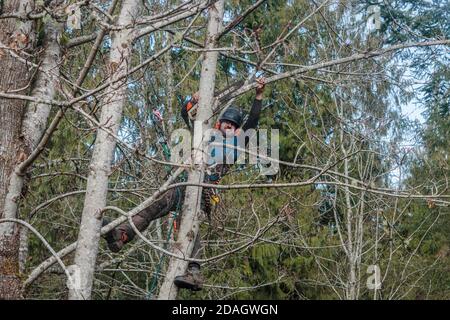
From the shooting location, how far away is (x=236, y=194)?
46.9 ft

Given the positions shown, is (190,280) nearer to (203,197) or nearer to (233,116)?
(203,197)

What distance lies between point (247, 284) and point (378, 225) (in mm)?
3318

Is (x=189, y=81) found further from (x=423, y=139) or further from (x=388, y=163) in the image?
(x=423, y=139)

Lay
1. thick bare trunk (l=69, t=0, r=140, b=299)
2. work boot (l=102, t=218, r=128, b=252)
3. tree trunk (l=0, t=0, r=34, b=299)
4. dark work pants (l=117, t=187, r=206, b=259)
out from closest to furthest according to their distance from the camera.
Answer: thick bare trunk (l=69, t=0, r=140, b=299) → tree trunk (l=0, t=0, r=34, b=299) → work boot (l=102, t=218, r=128, b=252) → dark work pants (l=117, t=187, r=206, b=259)

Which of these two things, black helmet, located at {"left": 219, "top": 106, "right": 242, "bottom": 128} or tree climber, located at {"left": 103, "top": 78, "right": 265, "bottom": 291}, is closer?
tree climber, located at {"left": 103, "top": 78, "right": 265, "bottom": 291}

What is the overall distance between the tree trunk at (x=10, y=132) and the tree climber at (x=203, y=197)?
79cm

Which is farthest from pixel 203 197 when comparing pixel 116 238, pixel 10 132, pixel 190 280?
pixel 10 132

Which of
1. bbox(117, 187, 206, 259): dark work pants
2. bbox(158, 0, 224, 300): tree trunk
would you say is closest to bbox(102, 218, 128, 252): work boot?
bbox(117, 187, 206, 259): dark work pants

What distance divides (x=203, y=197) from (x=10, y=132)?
173cm

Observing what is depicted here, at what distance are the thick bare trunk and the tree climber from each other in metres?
0.61

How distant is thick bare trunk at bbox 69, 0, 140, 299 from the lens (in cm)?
666

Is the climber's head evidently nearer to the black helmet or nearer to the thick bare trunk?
the black helmet
